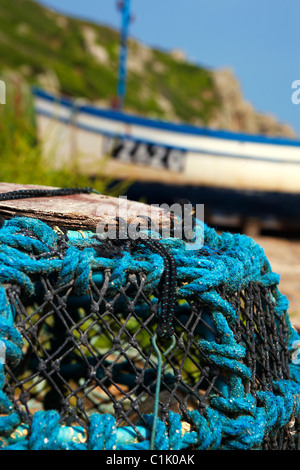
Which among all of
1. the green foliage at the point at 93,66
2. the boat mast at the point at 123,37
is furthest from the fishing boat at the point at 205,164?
the green foliage at the point at 93,66

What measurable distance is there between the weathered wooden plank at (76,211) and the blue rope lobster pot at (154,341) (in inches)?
1.9

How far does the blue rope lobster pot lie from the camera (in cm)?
108

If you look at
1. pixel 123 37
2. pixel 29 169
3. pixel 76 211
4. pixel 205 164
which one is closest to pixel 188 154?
pixel 205 164

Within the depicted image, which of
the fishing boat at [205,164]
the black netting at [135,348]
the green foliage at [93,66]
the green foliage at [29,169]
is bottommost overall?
the black netting at [135,348]

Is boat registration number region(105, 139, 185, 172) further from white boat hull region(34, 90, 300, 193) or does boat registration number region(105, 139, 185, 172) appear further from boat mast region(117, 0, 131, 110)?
boat mast region(117, 0, 131, 110)

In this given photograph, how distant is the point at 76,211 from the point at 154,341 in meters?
0.49

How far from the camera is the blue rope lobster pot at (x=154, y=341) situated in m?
1.08

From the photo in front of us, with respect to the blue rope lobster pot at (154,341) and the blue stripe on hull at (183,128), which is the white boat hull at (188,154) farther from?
the blue rope lobster pot at (154,341)

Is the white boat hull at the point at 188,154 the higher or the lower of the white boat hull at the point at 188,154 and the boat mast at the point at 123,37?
the lower

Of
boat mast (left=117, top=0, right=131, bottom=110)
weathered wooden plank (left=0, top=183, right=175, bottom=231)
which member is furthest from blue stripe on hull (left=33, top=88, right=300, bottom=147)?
weathered wooden plank (left=0, top=183, right=175, bottom=231)

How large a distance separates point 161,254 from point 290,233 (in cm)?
749

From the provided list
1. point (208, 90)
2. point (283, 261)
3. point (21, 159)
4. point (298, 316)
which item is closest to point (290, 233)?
point (283, 261)

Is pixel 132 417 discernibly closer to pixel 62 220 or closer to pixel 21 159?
pixel 62 220

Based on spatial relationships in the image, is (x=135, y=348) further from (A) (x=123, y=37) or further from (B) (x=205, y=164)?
(A) (x=123, y=37)
